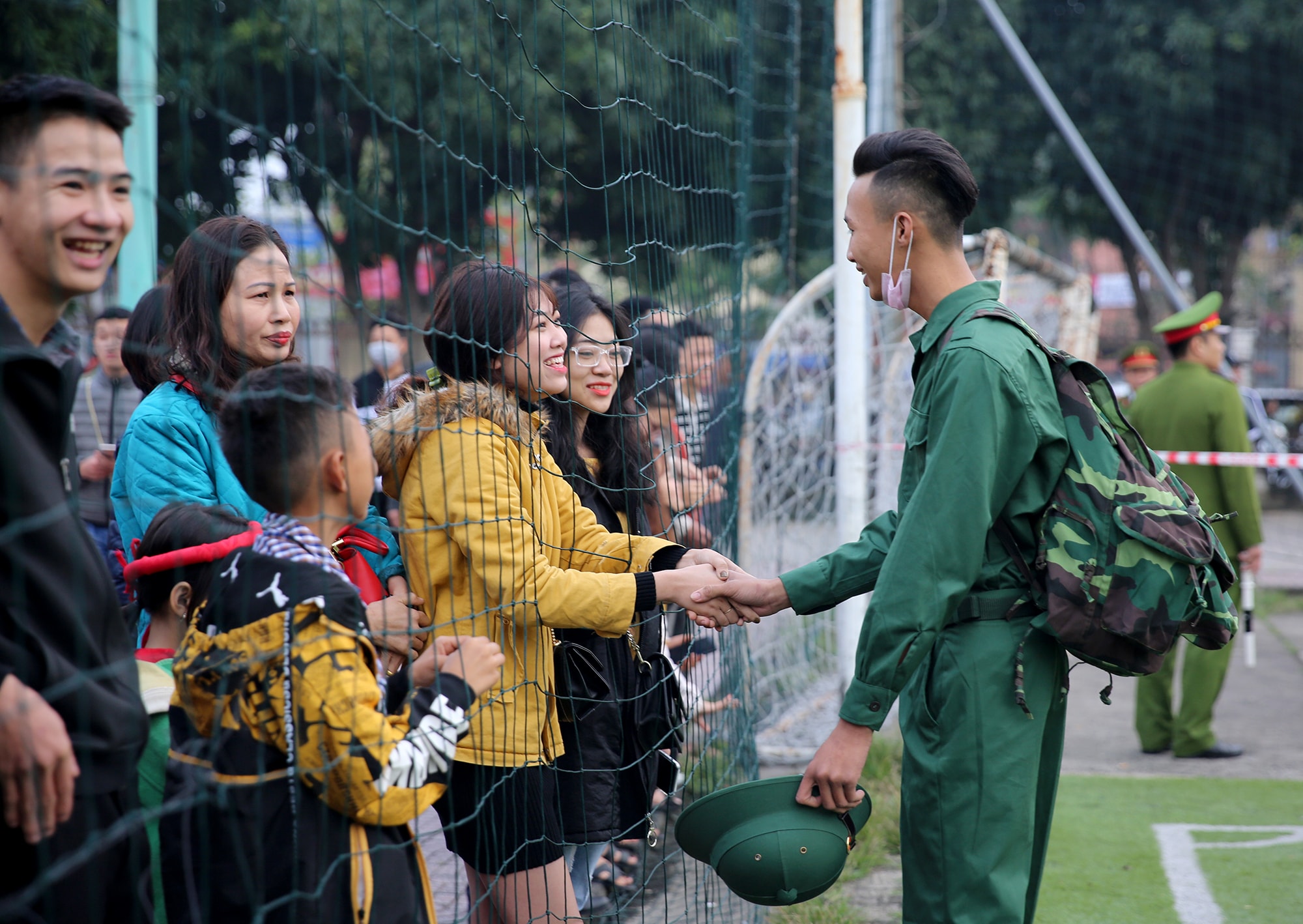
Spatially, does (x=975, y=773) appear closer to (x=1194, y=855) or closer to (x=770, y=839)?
(x=770, y=839)

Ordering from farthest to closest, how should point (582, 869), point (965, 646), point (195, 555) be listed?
point (582, 869) → point (965, 646) → point (195, 555)

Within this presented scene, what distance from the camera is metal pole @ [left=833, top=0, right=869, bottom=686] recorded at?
504 centimetres

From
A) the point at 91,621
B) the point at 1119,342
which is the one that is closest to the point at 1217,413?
the point at 91,621

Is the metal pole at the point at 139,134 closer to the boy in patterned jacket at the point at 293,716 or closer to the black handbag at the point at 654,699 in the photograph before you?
the boy in patterned jacket at the point at 293,716

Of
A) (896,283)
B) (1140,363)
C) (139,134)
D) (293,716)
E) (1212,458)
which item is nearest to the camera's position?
(293,716)

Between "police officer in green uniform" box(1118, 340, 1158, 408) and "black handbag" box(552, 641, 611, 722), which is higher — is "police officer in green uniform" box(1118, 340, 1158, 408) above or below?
above

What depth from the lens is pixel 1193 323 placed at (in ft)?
Result: 19.1

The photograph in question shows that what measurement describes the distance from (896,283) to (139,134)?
65.6 inches

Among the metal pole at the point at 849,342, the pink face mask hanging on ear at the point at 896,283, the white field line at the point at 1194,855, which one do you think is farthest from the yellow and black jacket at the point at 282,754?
the metal pole at the point at 849,342

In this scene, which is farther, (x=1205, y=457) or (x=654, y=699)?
(x=1205, y=457)

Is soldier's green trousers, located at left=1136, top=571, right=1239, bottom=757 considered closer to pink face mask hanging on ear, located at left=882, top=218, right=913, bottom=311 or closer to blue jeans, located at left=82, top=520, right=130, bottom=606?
pink face mask hanging on ear, located at left=882, top=218, right=913, bottom=311

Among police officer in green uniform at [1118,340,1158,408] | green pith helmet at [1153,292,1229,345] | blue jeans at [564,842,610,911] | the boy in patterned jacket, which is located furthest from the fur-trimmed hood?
police officer in green uniform at [1118,340,1158,408]

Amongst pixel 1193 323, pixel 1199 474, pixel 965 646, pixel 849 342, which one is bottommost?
pixel 965 646

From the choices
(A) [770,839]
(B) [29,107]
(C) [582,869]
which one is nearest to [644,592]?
(A) [770,839]
